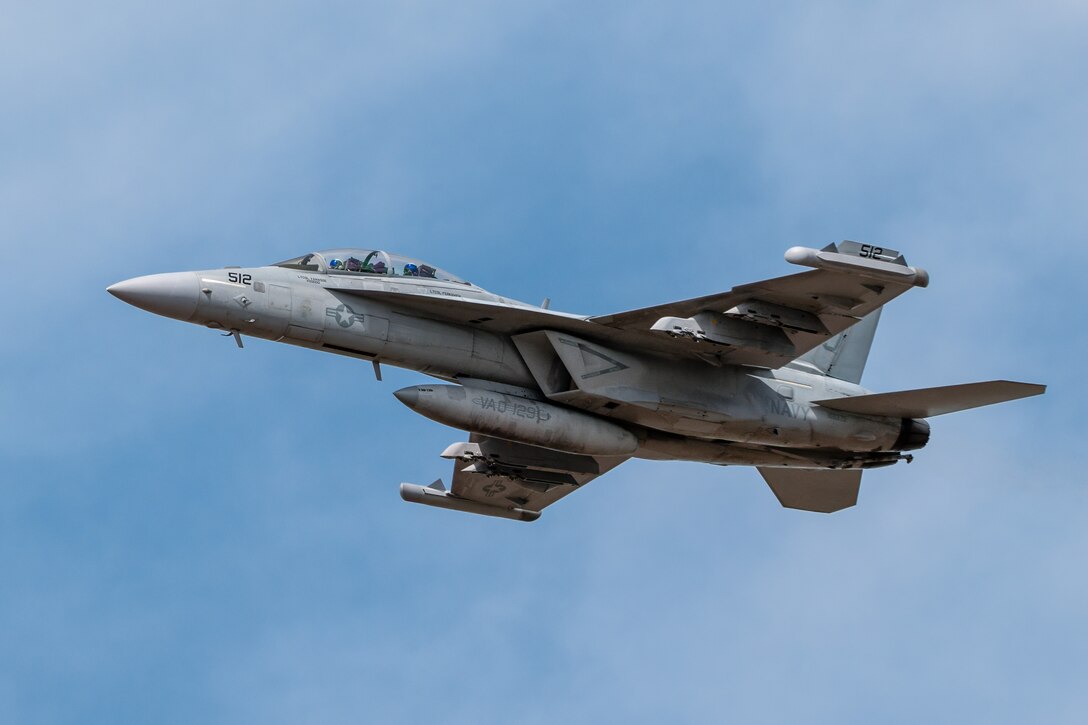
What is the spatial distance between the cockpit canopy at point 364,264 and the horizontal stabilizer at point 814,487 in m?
8.23

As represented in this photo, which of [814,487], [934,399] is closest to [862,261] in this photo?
[934,399]

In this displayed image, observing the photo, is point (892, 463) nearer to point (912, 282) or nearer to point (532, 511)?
point (912, 282)

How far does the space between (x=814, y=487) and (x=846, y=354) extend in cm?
296

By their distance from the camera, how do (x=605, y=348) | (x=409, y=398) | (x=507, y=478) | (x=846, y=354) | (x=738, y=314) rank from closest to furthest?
(x=409, y=398) < (x=738, y=314) < (x=605, y=348) < (x=846, y=354) < (x=507, y=478)

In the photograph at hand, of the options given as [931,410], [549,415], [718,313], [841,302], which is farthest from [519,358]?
[931,410]

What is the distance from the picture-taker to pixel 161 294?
24031 mm

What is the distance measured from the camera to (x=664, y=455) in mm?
28016

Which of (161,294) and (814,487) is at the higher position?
(814,487)

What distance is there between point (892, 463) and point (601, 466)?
16.7 ft

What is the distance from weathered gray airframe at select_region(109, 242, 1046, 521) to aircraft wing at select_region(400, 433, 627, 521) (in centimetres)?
53

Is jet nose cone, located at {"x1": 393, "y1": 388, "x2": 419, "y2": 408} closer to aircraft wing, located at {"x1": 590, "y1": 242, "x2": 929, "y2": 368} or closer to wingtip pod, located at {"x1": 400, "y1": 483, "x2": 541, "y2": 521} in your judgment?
aircraft wing, located at {"x1": 590, "y1": 242, "x2": 929, "y2": 368}

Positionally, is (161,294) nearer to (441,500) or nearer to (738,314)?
(738,314)

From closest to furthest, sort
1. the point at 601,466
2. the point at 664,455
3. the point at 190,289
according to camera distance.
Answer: the point at 190,289 → the point at 664,455 → the point at 601,466

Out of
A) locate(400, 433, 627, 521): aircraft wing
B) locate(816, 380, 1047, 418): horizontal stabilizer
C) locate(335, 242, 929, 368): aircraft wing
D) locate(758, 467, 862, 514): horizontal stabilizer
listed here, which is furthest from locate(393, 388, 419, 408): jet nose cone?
locate(758, 467, 862, 514): horizontal stabilizer
